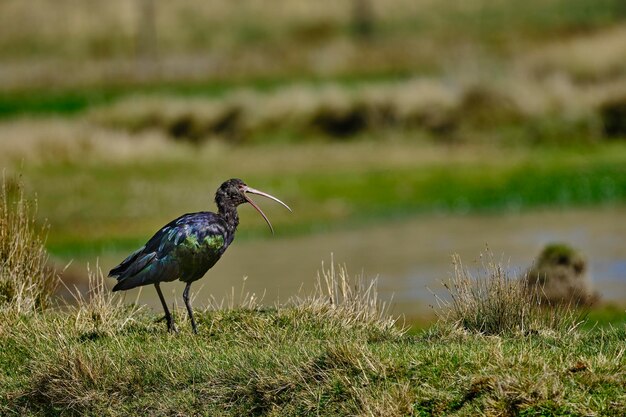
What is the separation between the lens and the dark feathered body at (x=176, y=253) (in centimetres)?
1330

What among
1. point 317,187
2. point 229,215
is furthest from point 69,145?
point 229,215

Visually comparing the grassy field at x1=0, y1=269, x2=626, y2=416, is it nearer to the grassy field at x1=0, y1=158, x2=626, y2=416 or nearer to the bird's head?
the grassy field at x1=0, y1=158, x2=626, y2=416

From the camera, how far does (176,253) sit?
523 inches

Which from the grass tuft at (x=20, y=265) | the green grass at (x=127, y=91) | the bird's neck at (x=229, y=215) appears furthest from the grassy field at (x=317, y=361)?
the green grass at (x=127, y=91)

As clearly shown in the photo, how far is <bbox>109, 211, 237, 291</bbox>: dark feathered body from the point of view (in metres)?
13.3

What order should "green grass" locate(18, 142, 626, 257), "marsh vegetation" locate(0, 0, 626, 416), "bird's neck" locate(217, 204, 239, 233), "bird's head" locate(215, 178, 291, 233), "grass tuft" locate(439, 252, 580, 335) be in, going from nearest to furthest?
"marsh vegetation" locate(0, 0, 626, 416), "grass tuft" locate(439, 252, 580, 335), "bird's neck" locate(217, 204, 239, 233), "bird's head" locate(215, 178, 291, 233), "green grass" locate(18, 142, 626, 257)

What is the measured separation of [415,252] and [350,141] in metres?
17.2

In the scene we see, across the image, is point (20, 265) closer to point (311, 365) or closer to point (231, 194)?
point (231, 194)

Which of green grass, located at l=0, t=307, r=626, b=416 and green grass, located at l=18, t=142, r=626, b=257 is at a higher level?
green grass, located at l=0, t=307, r=626, b=416

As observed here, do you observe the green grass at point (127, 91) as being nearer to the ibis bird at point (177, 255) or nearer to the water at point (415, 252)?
the water at point (415, 252)

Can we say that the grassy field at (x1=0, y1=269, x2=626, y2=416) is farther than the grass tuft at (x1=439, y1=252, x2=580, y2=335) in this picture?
No

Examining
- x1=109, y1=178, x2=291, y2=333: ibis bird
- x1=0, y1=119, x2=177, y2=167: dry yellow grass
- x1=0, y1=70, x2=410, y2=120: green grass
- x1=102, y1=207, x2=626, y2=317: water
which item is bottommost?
x1=102, y1=207, x2=626, y2=317: water

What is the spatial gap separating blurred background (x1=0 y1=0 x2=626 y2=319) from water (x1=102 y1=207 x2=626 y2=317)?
0.10 meters

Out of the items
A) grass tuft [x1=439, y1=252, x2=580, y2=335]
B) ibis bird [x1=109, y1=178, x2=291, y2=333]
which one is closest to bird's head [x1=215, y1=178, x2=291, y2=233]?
ibis bird [x1=109, y1=178, x2=291, y2=333]
